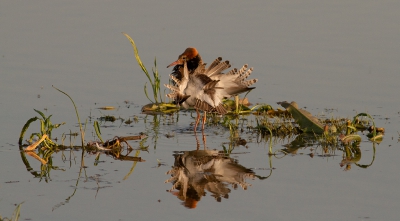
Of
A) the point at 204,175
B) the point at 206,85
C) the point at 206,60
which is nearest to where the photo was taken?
the point at 204,175

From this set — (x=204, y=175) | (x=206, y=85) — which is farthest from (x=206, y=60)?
(x=204, y=175)

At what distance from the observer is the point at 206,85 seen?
10.4m

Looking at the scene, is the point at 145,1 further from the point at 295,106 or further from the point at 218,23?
the point at 295,106

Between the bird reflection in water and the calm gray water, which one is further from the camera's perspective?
the bird reflection in water

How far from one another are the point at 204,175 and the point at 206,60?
5537 mm

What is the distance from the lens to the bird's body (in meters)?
10.4

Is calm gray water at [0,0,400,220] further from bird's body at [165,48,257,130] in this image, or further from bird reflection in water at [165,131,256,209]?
bird's body at [165,48,257,130]

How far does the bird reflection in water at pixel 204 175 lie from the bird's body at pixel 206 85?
1125 millimetres

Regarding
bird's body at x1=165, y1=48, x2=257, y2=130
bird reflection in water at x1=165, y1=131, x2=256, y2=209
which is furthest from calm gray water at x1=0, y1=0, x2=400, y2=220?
bird's body at x1=165, y1=48, x2=257, y2=130

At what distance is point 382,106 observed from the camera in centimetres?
1182

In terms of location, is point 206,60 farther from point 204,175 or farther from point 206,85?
point 204,175

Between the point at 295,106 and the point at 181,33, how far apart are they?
17.9 ft

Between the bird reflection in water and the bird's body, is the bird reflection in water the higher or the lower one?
the lower one

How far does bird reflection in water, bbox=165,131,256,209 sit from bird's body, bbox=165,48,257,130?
112 centimetres
